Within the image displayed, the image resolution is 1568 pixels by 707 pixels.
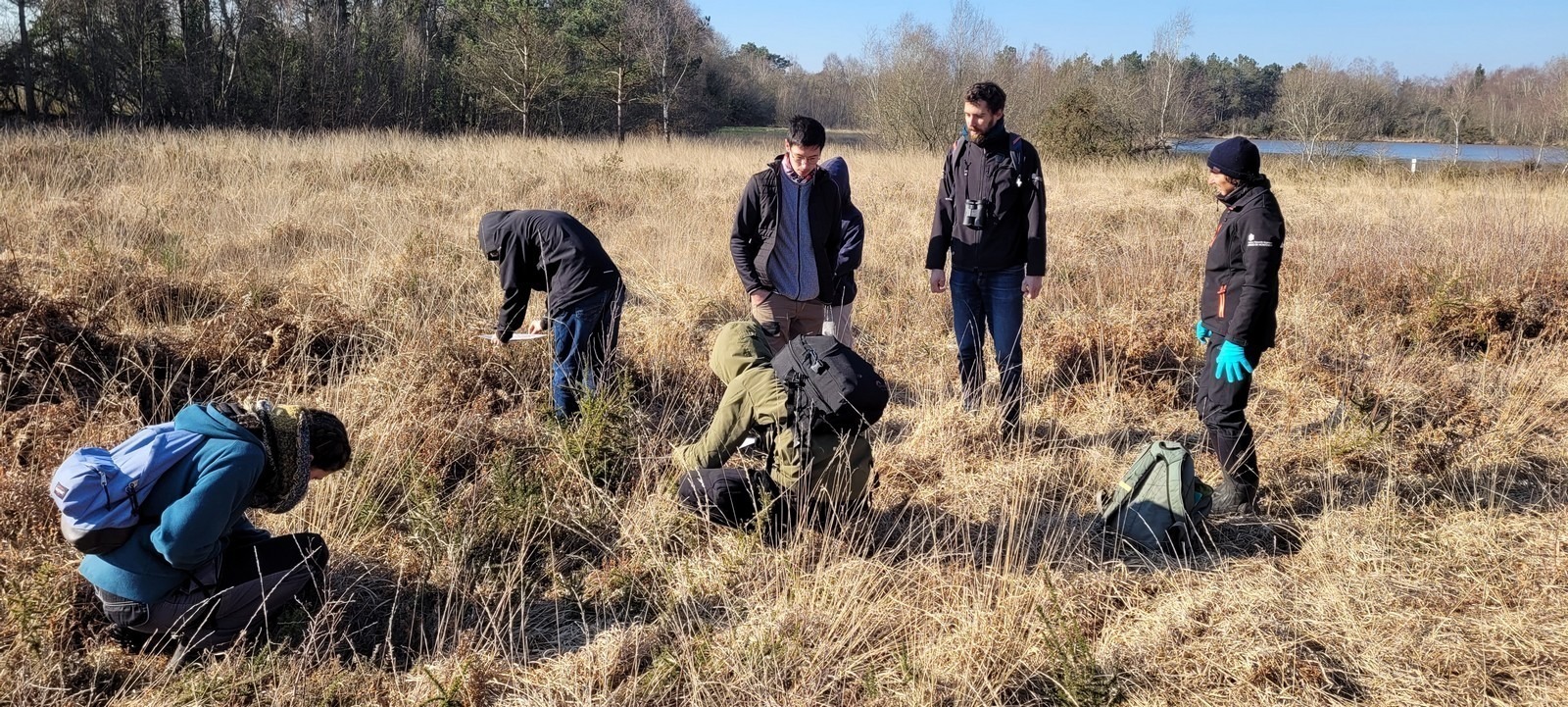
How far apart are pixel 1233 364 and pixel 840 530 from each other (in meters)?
1.68

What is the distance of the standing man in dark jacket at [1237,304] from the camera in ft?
11.0

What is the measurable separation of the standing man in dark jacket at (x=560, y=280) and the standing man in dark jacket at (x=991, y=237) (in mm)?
1681

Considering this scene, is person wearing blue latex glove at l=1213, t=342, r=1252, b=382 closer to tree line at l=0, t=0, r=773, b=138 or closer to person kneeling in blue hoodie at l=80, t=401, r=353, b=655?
person kneeling in blue hoodie at l=80, t=401, r=353, b=655

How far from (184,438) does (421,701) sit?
3.14 feet

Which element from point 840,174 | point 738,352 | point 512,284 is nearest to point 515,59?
point 840,174

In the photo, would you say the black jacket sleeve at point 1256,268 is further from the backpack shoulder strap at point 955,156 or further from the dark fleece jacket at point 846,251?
the dark fleece jacket at point 846,251

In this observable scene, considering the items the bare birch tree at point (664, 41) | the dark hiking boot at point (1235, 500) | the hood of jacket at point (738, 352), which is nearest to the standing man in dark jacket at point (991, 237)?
the dark hiking boot at point (1235, 500)

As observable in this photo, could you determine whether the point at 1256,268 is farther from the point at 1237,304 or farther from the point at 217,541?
the point at 217,541

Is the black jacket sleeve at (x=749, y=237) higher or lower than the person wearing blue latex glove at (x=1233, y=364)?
higher

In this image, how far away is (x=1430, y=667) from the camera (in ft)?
8.41

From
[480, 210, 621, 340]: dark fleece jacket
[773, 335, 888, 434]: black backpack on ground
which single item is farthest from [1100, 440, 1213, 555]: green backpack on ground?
[480, 210, 621, 340]: dark fleece jacket

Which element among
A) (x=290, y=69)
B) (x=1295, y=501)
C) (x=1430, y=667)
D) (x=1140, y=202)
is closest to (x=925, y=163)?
(x=1140, y=202)

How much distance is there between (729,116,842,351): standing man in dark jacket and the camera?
4.16 meters

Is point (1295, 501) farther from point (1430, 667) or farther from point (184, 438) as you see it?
point (184, 438)
